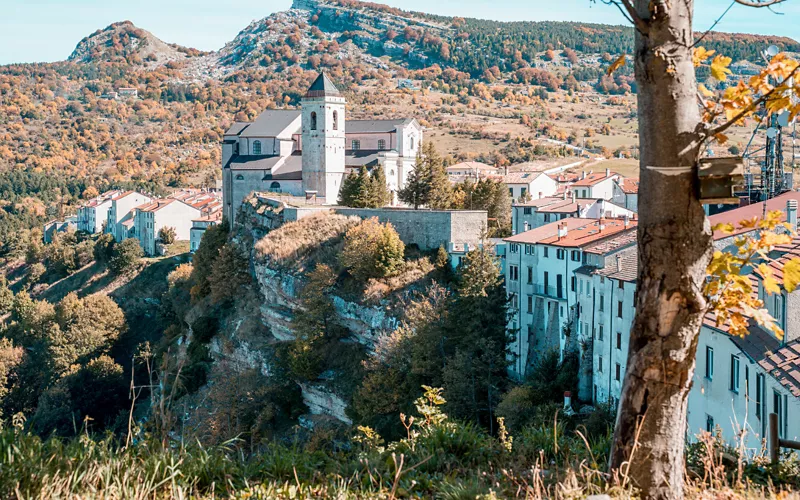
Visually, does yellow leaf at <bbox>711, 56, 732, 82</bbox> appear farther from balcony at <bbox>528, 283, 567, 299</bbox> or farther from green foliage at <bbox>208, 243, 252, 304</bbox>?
green foliage at <bbox>208, 243, 252, 304</bbox>

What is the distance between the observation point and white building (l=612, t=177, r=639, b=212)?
48688 mm

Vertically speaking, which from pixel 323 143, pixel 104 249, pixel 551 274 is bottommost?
pixel 104 249

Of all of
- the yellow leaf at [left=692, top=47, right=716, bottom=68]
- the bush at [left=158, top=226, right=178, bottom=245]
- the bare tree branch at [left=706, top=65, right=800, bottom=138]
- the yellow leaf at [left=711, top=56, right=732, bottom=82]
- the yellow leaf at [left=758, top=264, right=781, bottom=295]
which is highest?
the yellow leaf at [left=692, top=47, right=716, bottom=68]

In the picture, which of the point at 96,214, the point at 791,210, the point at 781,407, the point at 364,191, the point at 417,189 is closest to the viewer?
the point at 781,407

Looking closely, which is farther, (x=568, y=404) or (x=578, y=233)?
(x=578, y=233)

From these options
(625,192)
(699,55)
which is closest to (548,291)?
(625,192)

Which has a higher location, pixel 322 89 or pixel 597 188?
pixel 322 89

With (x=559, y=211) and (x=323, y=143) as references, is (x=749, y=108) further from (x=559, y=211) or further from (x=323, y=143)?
(x=323, y=143)

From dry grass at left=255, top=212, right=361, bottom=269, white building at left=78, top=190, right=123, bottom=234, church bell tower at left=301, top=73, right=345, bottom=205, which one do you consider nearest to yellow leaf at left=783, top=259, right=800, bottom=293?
dry grass at left=255, top=212, right=361, bottom=269

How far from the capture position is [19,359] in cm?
6294

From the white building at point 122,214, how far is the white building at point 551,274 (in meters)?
66.3

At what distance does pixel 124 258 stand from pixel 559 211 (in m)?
49.1

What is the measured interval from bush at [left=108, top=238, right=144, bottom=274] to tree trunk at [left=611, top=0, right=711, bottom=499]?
77755 millimetres

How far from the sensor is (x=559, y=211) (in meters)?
43.2
